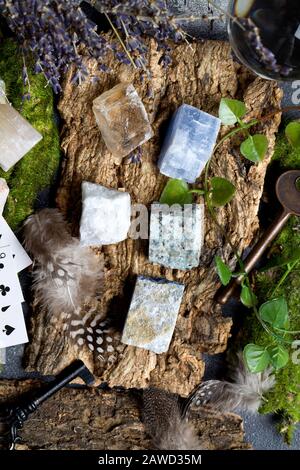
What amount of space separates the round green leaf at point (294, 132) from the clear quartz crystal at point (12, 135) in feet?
2.53

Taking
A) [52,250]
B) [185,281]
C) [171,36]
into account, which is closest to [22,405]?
[52,250]

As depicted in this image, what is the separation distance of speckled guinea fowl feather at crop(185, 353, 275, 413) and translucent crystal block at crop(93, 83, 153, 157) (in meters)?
0.79

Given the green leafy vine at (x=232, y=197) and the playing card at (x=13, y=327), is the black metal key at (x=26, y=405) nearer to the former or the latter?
the playing card at (x=13, y=327)

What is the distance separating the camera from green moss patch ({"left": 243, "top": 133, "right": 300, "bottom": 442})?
2.04 metres

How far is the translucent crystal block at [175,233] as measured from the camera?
6.31ft

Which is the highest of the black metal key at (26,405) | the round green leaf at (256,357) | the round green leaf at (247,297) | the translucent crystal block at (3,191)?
the translucent crystal block at (3,191)

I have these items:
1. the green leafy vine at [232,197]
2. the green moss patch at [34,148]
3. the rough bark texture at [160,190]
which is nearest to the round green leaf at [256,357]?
the green leafy vine at [232,197]

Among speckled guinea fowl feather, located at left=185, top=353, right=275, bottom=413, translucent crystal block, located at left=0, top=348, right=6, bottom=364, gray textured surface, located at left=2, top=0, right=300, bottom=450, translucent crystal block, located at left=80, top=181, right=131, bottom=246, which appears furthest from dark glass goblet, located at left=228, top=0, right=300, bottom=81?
translucent crystal block, located at left=0, top=348, right=6, bottom=364

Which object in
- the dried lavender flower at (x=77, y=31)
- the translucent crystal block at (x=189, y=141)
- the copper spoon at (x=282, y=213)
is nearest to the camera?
the dried lavender flower at (x=77, y=31)

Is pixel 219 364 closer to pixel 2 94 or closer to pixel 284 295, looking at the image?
pixel 284 295

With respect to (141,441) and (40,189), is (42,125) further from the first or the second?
(141,441)

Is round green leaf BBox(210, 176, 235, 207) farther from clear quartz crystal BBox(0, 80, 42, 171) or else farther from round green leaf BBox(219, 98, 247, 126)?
clear quartz crystal BBox(0, 80, 42, 171)

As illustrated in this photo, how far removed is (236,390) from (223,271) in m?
0.44

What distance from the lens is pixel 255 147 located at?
6.31 ft
